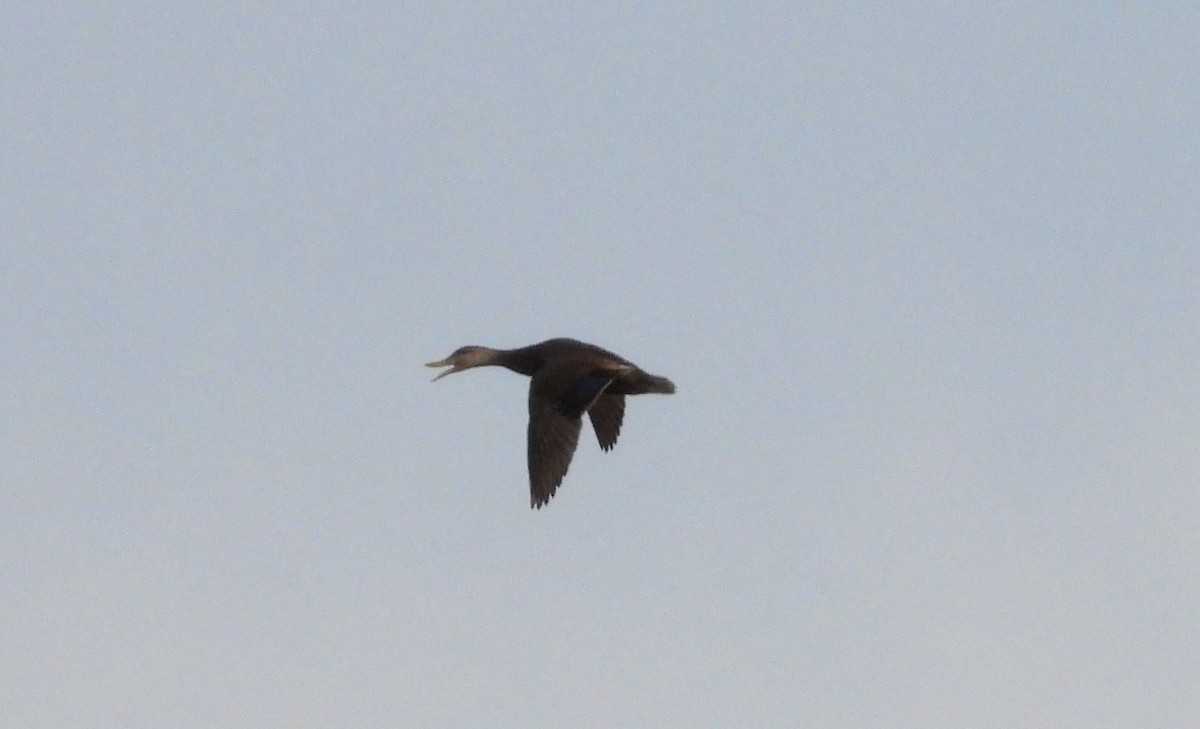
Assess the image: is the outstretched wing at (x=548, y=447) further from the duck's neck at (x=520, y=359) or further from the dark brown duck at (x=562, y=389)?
the duck's neck at (x=520, y=359)

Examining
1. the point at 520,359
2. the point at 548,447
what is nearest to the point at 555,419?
the point at 548,447

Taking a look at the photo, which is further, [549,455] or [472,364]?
[472,364]

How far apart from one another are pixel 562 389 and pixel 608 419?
226 cm

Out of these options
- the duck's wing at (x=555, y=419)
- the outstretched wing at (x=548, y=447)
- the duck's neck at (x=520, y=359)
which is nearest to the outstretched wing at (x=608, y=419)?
the duck's neck at (x=520, y=359)

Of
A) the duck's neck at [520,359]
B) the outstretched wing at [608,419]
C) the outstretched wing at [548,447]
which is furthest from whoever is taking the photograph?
the outstretched wing at [608,419]

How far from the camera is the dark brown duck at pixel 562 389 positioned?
30453mm

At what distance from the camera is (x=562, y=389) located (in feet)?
102

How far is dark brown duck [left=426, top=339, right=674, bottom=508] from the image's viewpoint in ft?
99.9

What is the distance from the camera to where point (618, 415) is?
33219 mm

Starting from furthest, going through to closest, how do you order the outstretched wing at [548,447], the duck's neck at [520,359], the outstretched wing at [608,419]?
the outstretched wing at [608,419] < the duck's neck at [520,359] < the outstretched wing at [548,447]

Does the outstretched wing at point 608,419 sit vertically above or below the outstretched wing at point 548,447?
above

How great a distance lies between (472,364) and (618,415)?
1.63 m

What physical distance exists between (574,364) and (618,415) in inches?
70.6

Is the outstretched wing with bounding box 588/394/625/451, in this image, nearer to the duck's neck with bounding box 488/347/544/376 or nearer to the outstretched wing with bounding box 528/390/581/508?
the duck's neck with bounding box 488/347/544/376
